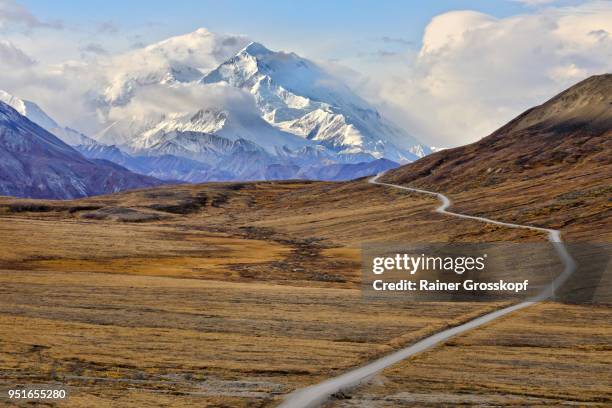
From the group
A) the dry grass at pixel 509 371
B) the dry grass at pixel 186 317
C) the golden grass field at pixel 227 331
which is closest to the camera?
the dry grass at pixel 509 371

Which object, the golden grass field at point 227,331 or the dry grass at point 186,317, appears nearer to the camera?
the golden grass field at point 227,331

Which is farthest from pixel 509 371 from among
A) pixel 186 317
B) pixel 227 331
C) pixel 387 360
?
pixel 186 317

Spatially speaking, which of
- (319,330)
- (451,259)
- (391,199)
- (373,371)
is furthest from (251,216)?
(373,371)

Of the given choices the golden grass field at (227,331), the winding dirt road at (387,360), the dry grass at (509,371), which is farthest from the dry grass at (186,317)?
the dry grass at (509,371)

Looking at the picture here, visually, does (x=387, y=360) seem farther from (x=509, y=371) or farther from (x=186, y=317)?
(x=186, y=317)

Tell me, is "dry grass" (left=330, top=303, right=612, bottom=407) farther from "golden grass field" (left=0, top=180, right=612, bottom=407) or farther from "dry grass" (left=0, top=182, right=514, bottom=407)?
"dry grass" (left=0, top=182, right=514, bottom=407)

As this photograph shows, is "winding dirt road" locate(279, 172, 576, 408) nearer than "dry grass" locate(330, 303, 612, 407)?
Yes

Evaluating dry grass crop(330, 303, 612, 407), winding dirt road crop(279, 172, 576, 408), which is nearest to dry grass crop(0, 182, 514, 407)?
winding dirt road crop(279, 172, 576, 408)

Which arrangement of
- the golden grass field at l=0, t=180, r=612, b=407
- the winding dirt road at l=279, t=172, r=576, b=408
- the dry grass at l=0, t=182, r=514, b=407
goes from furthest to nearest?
the dry grass at l=0, t=182, r=514, b=407 < the golden grass field at l=0, t=180, r=612, b=407 < the winding dirt road at l=279, t=172, r=576, b=408

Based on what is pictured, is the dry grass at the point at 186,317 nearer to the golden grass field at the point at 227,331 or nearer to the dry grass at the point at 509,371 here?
the golden grass field at the point at 227,331

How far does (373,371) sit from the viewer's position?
127 feet

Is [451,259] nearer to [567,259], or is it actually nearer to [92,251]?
[567,259]

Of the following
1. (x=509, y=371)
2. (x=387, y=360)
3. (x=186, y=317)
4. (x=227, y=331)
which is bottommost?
(x=509, y=371)

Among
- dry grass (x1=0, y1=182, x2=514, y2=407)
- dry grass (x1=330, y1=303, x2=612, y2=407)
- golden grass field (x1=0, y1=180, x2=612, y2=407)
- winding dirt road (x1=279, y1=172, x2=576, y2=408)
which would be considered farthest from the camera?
dry grass (x1=0, y1=182, x2=514, y2=407)
